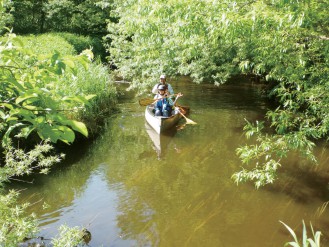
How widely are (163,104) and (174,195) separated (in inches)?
190

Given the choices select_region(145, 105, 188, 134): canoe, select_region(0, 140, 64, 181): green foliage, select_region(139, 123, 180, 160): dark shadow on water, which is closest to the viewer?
select_region(0, 140, 64, 181): green foliage

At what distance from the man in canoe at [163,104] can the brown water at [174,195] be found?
3.26ft

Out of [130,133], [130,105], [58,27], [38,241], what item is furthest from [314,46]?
[58,27]

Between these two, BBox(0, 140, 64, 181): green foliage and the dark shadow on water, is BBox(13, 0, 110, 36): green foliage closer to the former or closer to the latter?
the dark shadow on water

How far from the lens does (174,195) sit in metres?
6.73

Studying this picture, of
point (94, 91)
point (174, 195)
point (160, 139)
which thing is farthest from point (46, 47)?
point (174, 195)

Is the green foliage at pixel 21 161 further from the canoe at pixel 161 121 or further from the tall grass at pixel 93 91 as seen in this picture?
the canoe at pixel 161 121

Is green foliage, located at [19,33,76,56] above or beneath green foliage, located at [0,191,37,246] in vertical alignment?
beneath

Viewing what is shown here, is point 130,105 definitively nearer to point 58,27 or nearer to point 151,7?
point 151,7

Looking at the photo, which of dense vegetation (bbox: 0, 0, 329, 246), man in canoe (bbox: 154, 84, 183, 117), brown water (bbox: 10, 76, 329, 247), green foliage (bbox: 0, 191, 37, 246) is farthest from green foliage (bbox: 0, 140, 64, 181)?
man in canoe (bbox: 154, 84, 183, 117)

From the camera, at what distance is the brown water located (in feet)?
18.0

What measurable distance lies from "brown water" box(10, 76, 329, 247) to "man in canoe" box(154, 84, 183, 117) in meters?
0.99

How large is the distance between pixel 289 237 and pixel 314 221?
2.23 ft

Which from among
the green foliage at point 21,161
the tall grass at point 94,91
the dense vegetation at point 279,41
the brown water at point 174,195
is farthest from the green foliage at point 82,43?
the green foliage at point 21,161
